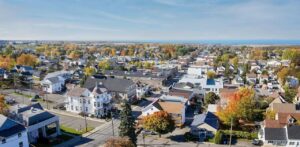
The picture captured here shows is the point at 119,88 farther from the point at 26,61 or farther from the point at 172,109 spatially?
the point at 26,61

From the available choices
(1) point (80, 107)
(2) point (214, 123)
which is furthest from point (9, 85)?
(2) point (214, 123)

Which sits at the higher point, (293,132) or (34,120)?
(34,120)

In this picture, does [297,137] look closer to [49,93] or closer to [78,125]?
[78,125]

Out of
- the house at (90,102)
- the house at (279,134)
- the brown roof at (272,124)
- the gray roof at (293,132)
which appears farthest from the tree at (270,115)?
the house at (90,102)

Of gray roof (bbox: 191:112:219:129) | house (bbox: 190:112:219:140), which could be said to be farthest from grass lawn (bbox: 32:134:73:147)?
gray roof (bbox: 191:112:219:129)

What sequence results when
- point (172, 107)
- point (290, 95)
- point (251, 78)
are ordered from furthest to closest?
point (251, 78)
point (290, 95)
point (172, 107)

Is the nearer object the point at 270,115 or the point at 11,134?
the point at 11,134

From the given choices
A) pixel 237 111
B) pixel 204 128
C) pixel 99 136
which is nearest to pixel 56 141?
pixel 99 136

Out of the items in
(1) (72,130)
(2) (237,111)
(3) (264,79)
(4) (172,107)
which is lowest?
(1) (72,130)

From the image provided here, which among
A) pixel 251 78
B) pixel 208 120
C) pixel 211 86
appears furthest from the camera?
pixel 251 78
